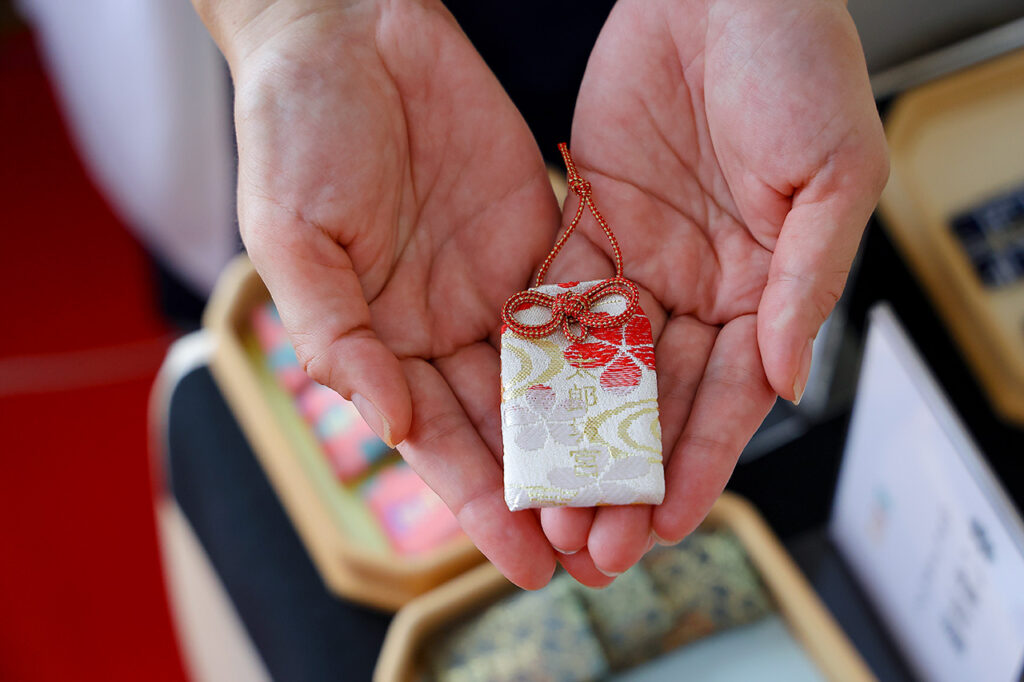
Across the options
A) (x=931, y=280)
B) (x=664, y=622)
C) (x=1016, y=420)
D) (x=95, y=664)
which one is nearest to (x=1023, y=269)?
(x=931, y=280)

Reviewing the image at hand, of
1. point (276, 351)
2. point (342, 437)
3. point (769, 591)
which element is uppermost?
point (276, 351)

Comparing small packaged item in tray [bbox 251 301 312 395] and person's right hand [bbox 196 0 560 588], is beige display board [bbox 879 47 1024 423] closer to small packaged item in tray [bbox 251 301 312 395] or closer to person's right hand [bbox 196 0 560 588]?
person's right hand [bbox 196 0 560 588]

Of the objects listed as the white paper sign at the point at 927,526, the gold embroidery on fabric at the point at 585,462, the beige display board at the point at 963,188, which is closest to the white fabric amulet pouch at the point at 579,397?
the gold embroidery on fabric at the point at 585,462

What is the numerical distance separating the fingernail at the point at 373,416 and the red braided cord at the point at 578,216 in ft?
0.80

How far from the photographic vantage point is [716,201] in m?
1.03

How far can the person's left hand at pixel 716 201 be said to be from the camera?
0.83 metres

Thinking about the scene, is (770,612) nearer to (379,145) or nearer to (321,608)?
(321,608)

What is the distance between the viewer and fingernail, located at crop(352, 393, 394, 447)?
2.74 feet

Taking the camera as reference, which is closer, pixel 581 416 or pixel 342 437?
pixel 581 416

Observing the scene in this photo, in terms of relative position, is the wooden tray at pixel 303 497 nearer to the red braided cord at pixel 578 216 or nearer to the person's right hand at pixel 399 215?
the person's right hand at pixel 399 215

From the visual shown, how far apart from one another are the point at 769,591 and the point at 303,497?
0.67 metres

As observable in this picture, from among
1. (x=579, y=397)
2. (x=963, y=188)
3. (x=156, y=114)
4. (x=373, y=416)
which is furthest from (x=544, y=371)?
(x=156, y=114)

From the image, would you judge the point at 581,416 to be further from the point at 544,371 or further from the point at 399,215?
the point at 399,215

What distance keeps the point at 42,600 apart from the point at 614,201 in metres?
1.63
